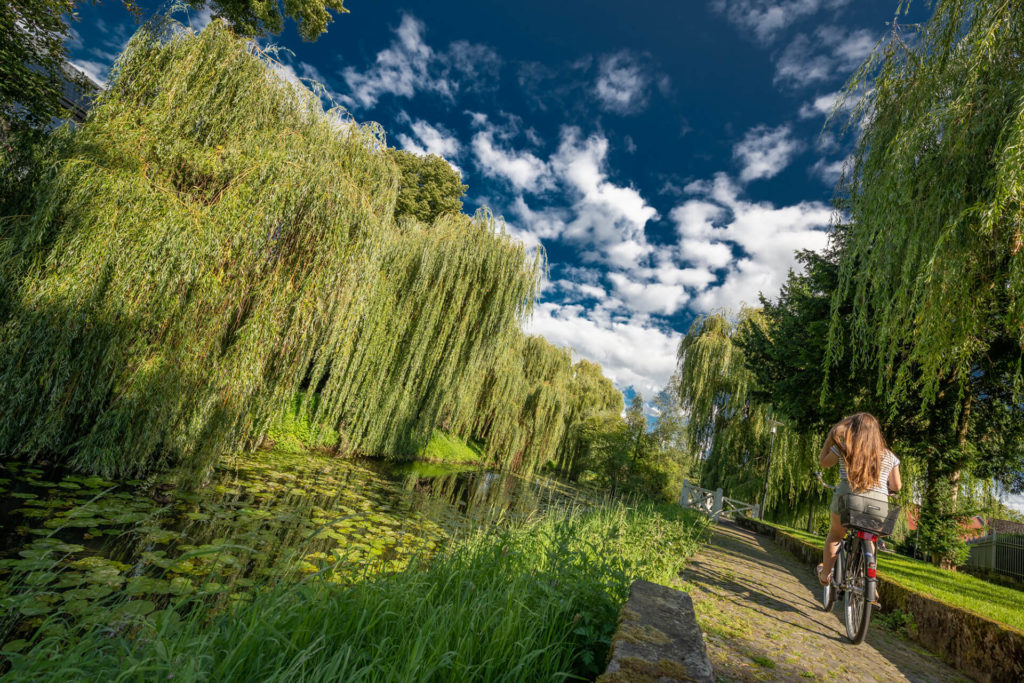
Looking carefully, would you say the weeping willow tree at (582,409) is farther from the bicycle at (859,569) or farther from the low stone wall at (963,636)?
the bicycle at (859,569)

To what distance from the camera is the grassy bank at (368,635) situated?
64.1 inches

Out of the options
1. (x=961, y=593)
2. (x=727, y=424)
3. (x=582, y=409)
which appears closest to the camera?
(x=961, y=593)

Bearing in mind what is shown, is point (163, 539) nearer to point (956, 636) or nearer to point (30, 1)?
point (956, 636)

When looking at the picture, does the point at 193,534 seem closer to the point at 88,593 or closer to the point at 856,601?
the point at 88,593

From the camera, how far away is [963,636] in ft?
12.3

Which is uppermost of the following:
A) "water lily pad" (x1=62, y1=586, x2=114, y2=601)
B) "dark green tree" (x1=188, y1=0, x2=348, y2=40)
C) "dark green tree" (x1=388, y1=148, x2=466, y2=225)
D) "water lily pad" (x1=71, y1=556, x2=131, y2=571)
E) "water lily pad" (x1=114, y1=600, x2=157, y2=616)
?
"dark green tree" (x1=388, y1=148, x2=466, y2=225)

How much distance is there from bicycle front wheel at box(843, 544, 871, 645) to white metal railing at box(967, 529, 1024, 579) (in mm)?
13734

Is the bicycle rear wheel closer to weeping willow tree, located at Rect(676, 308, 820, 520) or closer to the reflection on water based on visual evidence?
the reflection on water

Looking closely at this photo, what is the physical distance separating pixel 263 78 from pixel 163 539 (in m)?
6.27

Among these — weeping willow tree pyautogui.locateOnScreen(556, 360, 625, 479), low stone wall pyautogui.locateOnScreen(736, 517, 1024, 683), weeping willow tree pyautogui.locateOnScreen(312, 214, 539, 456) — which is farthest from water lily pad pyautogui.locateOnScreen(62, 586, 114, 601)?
weeping willow tree pyautogui.locateOnScreen(556, 360, 625, 479)

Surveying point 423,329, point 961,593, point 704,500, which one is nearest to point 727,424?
point 704,500

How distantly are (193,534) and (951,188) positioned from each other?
8222 millimetres

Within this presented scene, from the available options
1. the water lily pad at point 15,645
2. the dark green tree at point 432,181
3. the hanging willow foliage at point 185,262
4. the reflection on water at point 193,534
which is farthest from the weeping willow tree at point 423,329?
the dark green tree at point 432,181

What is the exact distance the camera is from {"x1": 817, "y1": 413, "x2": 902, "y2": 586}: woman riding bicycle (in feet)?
12.5
